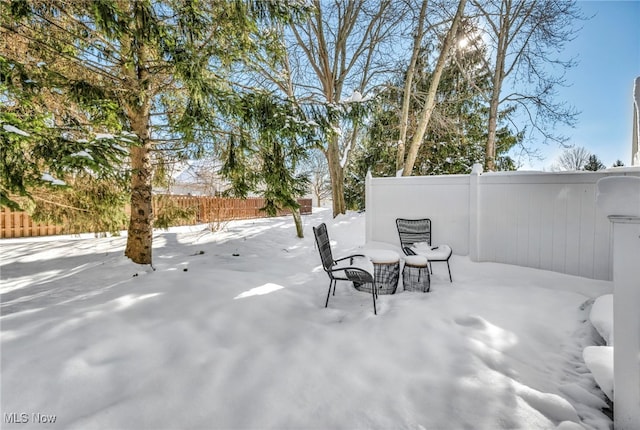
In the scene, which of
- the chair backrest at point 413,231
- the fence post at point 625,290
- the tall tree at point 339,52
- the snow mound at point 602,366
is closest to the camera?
the fence post at point 625,290

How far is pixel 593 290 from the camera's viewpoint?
3.46 meters

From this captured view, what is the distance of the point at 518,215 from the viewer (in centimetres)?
423

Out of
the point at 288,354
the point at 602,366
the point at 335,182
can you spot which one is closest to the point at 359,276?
the point at 288,354

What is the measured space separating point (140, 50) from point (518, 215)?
5769 millimetres

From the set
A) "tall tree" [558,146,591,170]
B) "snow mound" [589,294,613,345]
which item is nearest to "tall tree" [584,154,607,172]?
"tall tree" [558,146,591,170]

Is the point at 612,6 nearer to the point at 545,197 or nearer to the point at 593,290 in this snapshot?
the point at 545,197

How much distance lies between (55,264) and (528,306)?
6.69 meters

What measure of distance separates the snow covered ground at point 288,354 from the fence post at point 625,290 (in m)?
0.23

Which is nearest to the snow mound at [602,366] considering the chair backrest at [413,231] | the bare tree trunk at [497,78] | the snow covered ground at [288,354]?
the snow covered ground at [288,354]

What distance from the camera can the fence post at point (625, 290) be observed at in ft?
4.25

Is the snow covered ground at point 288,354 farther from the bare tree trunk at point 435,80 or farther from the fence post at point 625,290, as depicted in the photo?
the bare tree trunk at point 435,80

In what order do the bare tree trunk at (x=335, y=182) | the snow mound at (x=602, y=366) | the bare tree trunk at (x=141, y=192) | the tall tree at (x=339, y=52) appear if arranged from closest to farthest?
the snow mound at (x=602, y=366)
the bare tree trunk at (x=141, y=192)
the tall tree at (x=339, y=52)
the bare tree trunk at (x=335, y=182)

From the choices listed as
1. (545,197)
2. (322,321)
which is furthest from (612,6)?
(322,321)

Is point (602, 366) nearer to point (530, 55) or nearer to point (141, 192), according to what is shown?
point (141, 192)
